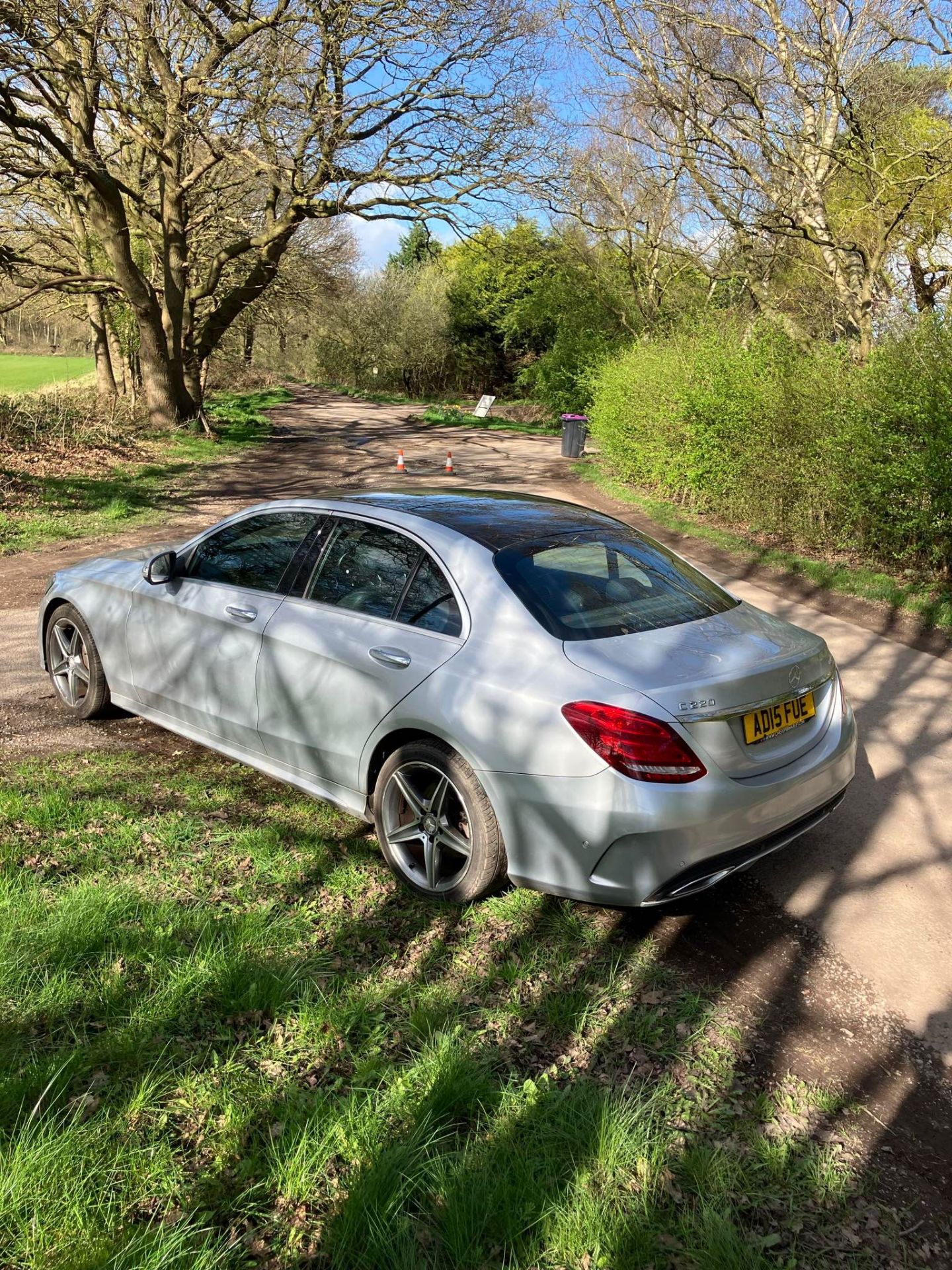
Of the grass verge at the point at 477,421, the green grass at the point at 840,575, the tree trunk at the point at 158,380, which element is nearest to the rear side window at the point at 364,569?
the green grass at the point at 840,575

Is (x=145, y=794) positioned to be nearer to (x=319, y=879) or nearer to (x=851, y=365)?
(x=319, y=879)

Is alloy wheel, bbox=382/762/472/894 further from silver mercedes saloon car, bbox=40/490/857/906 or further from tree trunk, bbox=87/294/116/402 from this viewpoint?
tree trunk, bbox=87/294/116/402

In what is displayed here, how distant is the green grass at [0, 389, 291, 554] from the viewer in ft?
38.8

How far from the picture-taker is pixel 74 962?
111 inches

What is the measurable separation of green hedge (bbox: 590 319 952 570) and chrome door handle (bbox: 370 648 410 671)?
7161 mm

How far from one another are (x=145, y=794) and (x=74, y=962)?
4.76ft

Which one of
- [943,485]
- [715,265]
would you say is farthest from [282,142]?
[943,485]

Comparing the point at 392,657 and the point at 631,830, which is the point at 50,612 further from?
the point at 631,830

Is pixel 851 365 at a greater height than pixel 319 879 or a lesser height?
greater

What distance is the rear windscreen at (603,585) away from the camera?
3453 mm

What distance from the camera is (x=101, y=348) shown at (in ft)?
84.8

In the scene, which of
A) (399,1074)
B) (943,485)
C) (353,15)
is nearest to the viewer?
(399,1074)

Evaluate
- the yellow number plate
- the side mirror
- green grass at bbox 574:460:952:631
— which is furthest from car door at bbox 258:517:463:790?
green grass at bbox 574:460:952:631

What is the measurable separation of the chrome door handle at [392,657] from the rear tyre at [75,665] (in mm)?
2257
